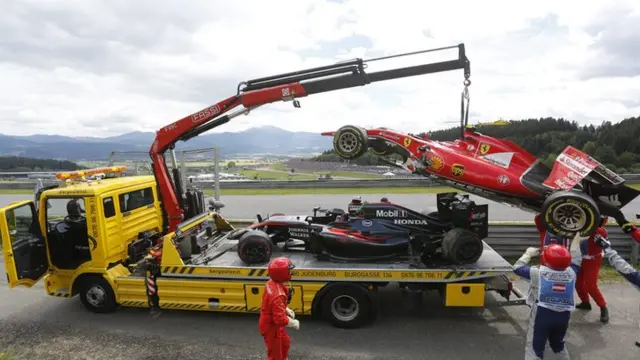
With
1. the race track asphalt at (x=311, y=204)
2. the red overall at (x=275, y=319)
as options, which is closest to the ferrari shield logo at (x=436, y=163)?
the red overall at (x=275, y=319)

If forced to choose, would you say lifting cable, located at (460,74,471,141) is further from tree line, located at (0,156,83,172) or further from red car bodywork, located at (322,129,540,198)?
tree line, located at (0,156,83,172)

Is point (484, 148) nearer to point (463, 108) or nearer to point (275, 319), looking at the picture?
point (463, 108)

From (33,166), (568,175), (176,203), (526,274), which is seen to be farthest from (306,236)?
(33,166)

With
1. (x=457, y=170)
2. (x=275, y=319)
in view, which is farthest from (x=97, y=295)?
(x=457, y=170)

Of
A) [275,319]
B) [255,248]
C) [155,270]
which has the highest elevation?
[255,248]

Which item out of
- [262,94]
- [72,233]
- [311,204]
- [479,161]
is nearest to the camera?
[479,161]

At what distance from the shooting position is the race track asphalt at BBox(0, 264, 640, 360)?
206 inches

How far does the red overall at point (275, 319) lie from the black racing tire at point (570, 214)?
362cm

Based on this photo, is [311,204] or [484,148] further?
[311,204]

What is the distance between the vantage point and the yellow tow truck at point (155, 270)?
229 inches

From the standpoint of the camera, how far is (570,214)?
5000 mm

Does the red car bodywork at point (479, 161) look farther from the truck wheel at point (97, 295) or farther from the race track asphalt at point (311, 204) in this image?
the race track asphalt at point (311, 204)

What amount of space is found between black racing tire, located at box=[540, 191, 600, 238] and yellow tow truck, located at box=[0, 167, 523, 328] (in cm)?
105

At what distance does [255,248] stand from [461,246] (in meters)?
3.32
